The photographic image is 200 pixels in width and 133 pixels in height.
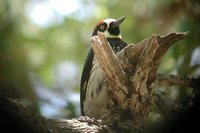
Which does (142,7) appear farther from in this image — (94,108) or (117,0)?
(94,108)

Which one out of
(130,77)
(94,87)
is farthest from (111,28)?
(130,77)

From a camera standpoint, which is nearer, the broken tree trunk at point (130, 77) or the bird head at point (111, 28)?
the broken tree trunk at point (130, 77)

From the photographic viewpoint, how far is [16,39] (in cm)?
611

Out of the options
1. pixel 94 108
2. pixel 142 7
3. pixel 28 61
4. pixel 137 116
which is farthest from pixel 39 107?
pixel 142 7

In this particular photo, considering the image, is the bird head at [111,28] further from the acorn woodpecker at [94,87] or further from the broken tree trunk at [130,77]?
the broken tree trunk at [130,77]

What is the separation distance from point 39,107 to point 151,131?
2.33 meters

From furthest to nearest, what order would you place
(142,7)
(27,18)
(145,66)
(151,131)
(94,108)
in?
1. (27,18)
2. (142,7)
3. (94,108)
4. (145,66)
5. (151,131)

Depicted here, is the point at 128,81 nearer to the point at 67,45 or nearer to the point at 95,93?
the point at 95,93

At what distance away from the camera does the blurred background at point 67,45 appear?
16.9ft

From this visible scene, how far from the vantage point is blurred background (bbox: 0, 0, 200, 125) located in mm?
5156

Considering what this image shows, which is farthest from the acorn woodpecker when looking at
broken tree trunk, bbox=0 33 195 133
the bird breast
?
broken tree trunk, bbox=0 33 195 133

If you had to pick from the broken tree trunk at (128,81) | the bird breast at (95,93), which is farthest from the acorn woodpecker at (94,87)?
the broken tree trunk at (128,81)

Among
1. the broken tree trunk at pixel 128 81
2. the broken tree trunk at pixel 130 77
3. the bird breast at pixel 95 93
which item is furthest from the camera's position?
the bird breast at pixel 95 93

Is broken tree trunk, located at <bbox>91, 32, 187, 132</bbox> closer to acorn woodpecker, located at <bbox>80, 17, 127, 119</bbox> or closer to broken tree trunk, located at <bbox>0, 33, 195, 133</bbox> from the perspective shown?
A: broken tree trunk, located at <bbox>0, 33, 195, 133</bbox>
